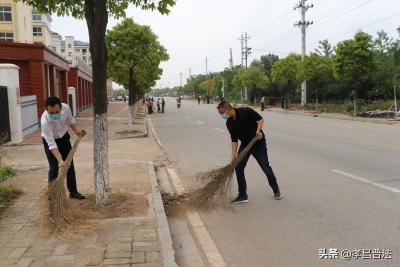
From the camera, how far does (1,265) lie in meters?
4.16

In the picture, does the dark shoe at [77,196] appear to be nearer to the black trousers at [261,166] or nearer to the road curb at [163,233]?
the road curb at [163,233]

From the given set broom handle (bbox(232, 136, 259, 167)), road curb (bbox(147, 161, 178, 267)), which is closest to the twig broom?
broom handle (bbox(232, 136, 259, 167))

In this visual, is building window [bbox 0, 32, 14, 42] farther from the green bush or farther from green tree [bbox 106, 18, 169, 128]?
the green bush

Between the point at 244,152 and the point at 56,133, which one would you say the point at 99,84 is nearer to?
the point at 56,133

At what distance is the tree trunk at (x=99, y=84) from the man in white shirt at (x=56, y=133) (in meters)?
0.49

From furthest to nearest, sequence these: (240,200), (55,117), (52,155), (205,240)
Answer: (240,200), (52,155), (55,117), (205,240)

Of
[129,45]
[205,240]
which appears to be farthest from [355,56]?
[205,240]

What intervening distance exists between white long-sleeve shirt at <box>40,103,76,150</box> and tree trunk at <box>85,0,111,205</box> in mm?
611

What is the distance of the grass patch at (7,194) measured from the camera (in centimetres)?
639

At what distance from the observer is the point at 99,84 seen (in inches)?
235

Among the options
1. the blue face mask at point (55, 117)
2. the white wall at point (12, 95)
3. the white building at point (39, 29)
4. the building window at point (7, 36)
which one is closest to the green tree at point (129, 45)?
the white wall at point (12, 95)

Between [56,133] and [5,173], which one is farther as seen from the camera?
[5,173]

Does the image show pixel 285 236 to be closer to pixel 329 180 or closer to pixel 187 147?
pixel 329 180

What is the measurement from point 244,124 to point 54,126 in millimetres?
2702
